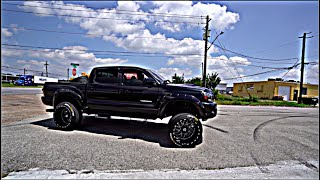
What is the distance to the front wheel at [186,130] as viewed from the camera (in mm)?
4383

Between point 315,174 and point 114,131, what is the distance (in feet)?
15.0

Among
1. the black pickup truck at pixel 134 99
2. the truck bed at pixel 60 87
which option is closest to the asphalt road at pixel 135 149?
the black pickup truck at pixel 134 99

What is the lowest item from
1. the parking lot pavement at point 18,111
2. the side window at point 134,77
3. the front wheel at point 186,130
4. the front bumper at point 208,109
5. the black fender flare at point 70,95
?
the parking lot pavement at point 18,111

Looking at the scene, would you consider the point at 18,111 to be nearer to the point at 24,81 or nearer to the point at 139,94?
the point at 139,94

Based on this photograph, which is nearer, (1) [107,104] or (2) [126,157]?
(2) [126,157]

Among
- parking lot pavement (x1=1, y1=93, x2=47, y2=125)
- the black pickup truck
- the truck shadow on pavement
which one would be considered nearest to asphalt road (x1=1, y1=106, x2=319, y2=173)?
the truck shadow on pavement

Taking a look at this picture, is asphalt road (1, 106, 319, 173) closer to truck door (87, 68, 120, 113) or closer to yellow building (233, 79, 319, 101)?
truck door (87, 68, 120, 113)

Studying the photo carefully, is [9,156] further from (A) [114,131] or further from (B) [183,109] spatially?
(B) [183,109]

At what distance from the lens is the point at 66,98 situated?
5621mm

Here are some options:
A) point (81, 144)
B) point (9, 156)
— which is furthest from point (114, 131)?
point (9, 156)

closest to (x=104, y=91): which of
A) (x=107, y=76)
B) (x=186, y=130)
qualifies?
(x=107, y=76)

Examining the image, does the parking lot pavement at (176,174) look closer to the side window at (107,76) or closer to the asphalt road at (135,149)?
the asphalt road at (135,149)

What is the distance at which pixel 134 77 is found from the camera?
205 inches

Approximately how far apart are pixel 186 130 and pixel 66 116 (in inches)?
136
